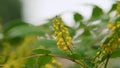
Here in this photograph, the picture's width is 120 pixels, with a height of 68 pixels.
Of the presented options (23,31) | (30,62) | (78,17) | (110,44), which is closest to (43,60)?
(30,62)

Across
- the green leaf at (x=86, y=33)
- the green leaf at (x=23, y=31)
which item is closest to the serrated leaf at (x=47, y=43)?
the green leaf at (x=23, y=31)

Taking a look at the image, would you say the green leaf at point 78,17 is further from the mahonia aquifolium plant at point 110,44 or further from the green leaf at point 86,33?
the mahonia aquifolium plant at point 110,44

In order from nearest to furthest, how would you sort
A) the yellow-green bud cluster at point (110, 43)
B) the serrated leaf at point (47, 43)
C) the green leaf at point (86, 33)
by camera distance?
the yellow-green bud cluster at point (110, 43)
the serrated leaf at point (47, 43)
the green leaf at point (86, 33)

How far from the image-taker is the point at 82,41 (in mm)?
1230

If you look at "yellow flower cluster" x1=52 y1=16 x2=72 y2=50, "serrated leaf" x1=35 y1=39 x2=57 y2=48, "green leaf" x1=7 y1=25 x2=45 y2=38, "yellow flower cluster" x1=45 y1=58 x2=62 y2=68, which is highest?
"green leaf" x1=7 y1=25 x2=45 y2=38

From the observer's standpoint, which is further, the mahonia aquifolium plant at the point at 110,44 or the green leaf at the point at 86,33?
the green leaf at the point at 86,33

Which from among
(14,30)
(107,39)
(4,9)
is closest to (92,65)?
(107,39)

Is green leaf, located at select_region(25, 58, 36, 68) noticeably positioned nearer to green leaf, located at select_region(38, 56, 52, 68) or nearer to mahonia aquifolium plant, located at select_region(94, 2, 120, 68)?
green leaf, located at select_region(38, 56, 52, 68)

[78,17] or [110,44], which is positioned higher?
[78,17]

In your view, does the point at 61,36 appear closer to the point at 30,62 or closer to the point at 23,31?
the point at 30,62

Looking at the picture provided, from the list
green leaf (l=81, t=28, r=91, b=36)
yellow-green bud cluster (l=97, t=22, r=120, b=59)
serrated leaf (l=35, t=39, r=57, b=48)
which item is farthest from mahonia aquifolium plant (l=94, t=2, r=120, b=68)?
green leaf (l=81, t=28, r=91, b=36)

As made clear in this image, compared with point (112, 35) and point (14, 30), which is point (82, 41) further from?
point (112, 35)

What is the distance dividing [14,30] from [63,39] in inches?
16.1

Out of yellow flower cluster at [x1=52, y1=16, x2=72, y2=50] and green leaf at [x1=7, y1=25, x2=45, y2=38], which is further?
green leaf at [x1=7, y1=25, x2=45, y2=38]
